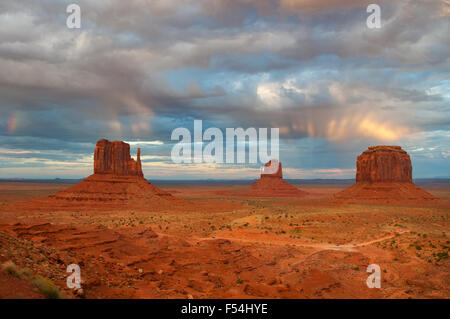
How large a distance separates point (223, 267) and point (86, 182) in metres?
71.2

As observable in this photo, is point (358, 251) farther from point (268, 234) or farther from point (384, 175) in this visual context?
point (384, 175)

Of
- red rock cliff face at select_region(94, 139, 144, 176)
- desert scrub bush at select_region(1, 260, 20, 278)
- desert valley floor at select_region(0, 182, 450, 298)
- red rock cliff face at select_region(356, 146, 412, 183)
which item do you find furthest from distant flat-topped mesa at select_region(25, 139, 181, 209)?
desert scrub bush at select_region(1, 260, 20, 278)

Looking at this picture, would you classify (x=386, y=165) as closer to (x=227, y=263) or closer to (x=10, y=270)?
(x=227, y=263)

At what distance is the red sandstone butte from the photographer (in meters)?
146

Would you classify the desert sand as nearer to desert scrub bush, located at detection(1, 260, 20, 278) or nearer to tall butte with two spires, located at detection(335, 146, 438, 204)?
desert scrub bush, located at detection(1, 260, 20, 278)

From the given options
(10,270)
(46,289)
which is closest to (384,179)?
(46,289)

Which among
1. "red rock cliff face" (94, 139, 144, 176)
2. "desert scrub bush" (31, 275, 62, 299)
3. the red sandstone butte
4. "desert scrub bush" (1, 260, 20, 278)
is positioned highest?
"red rock cliff face" (94, 139, 144, 176)

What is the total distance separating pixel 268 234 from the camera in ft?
119

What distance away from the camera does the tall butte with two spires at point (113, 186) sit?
7525cm

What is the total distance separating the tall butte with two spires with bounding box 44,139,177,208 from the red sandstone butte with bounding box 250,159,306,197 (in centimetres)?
7138
